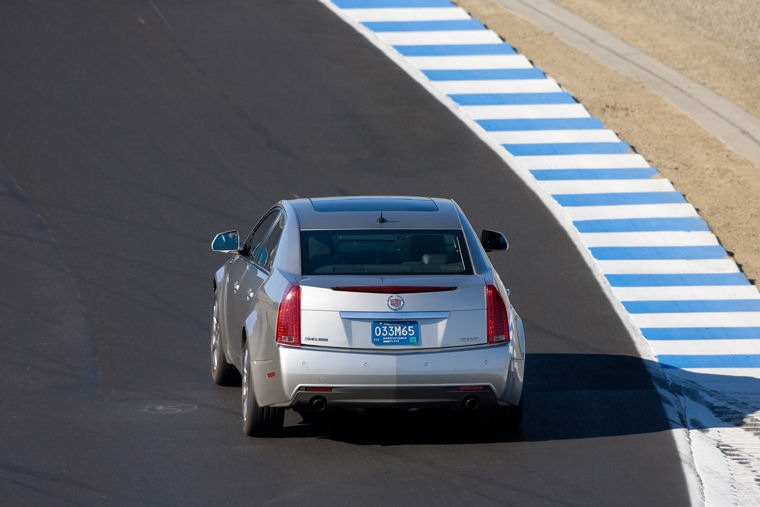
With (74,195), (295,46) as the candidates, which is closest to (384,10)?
(295,46)

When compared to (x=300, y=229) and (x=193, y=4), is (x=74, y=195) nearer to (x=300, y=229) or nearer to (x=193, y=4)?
(x=300, y=229)

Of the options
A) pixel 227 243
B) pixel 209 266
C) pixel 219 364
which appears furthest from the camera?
pixel 209 266

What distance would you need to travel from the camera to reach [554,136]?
68.3 feet

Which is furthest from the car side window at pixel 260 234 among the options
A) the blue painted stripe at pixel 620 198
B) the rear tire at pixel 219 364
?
the blue painted stripe at pixel 620 198

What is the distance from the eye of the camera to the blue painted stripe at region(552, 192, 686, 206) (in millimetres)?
18234

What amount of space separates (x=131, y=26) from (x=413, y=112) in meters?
6.70

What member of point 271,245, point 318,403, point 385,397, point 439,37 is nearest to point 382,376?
point 385,397

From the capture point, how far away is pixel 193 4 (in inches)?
1062

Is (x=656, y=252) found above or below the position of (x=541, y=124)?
below

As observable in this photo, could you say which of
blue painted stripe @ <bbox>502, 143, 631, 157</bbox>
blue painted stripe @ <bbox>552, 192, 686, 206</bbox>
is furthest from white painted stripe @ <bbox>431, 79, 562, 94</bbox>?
blue painted stripe @ <bbox>552, 192, 686, 206</bbox>

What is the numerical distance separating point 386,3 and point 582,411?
58.4 feet

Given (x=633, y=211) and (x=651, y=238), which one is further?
(x=633, y=211)

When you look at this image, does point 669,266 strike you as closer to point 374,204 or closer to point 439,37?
point 374,204

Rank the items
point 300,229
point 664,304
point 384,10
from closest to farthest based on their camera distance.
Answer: point 300,229, point 664,304, point 384,10
